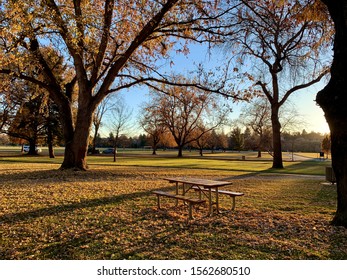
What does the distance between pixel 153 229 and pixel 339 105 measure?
15.6 ft

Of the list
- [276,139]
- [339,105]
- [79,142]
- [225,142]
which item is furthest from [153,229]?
[225,142]

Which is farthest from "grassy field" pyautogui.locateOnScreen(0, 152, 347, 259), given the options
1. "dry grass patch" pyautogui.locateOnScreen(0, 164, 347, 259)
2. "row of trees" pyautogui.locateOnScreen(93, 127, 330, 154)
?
"row of trees" pyautogui.locateOnScreen(93, 127, 330, 154)

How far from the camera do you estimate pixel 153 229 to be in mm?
5910

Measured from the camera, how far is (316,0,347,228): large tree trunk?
6.02m

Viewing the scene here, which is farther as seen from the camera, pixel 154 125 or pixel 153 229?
pixel 154 125

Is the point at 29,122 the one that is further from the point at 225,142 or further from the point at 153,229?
the point at 225,142

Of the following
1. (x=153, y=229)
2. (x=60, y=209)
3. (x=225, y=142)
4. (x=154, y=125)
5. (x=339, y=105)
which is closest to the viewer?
(x=153, y=229)

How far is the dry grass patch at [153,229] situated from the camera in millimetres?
4668

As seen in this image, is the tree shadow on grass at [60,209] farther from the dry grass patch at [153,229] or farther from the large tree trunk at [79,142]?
the large tree trunk at [79,142]

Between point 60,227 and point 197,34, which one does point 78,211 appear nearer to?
point 60,227

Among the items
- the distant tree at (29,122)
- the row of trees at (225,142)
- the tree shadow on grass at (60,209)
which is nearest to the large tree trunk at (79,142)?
the tree shadow on grass at (60,209)

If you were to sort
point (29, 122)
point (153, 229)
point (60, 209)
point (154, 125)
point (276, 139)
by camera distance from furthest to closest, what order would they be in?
point (154, 125)
point (29, 122)
point (276, 139)
point (60, 209)
point (153, 229)

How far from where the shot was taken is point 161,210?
25.1 feet

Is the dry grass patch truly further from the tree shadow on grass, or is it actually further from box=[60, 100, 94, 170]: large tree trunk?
box=[60, 100, 94, 170]: large tree trunk
